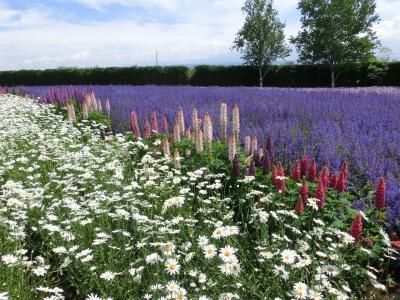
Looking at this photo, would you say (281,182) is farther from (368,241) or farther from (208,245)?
(208,245)

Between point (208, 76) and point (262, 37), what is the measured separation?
451 cm

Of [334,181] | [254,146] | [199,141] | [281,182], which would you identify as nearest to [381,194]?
[334,181]

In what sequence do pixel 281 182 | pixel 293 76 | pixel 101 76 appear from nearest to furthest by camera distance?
pixel 281 182
pixel 293 76
pixel 101 76

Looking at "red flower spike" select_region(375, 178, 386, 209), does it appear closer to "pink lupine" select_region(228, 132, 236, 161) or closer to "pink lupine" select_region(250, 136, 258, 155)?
"pink lupine" select_region(228, 132, 236, 161)

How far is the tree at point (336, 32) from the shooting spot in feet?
78.7

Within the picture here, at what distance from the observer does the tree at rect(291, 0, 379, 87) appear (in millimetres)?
Result: 23984

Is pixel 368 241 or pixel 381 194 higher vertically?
pixel 381 194

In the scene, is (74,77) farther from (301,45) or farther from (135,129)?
(135,129)

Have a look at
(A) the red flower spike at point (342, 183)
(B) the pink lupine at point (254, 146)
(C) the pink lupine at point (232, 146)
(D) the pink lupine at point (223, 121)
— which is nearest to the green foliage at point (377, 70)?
(D) the pink lupine at point (223, 121)

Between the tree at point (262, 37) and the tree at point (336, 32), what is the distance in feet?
8.60

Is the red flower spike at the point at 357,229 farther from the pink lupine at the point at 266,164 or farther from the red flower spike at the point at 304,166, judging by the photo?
the pink lupine at the point at 266,164

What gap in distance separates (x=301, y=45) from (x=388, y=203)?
23.1 m

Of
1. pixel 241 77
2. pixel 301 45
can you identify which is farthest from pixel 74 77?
pixel 301 45

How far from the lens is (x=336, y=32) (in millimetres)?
24094
